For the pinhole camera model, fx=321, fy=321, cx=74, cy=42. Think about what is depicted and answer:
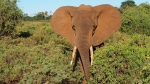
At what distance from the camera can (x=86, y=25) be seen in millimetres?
8289

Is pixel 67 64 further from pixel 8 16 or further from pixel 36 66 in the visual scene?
pixel 8 16

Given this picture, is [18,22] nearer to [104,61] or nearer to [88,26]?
[88,26]

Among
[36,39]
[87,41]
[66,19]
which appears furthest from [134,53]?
[36,39]

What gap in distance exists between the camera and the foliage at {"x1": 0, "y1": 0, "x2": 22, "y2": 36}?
1661cm

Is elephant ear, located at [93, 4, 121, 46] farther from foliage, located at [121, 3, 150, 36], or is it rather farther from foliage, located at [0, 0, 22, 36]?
foliage, located at [0, 0, 22, 36]

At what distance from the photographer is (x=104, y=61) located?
688 centimetres

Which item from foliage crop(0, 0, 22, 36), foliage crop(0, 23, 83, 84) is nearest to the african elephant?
foliage crop(0, 23, 83, 84)

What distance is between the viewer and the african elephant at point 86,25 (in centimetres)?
813

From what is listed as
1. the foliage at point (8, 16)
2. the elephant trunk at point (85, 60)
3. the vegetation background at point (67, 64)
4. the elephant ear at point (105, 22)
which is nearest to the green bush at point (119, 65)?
the vegetation background at point (67, 64)

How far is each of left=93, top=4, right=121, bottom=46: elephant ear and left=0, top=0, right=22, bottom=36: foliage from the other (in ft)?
26.8

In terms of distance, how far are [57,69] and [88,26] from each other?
1.39 meters

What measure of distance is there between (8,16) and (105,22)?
8.70m

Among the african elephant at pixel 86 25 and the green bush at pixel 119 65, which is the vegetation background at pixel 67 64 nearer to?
the green bush at pixel 119 65

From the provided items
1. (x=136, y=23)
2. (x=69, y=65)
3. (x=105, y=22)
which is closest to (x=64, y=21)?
(x=105, y=22)
